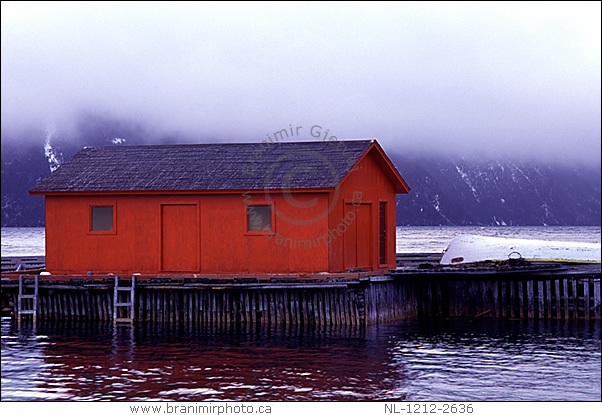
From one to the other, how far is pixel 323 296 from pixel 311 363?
262 inches

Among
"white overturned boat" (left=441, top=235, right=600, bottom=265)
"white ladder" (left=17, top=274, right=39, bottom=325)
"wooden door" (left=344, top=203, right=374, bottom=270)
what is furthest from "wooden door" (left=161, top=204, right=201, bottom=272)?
"white overturned boat" (left=441, top=235, right=600, bottom=265)

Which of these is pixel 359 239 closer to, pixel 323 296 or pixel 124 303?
pixel 323 296

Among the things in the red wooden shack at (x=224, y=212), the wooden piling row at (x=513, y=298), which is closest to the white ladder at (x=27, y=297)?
the red wooden shack at (x=224, y=212)

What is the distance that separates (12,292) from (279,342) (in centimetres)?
1119

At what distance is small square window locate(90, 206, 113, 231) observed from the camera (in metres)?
36.6

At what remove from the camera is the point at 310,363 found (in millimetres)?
26766

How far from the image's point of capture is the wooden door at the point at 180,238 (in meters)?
35.6

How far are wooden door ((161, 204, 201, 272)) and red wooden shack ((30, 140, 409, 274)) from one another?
3 centimetres

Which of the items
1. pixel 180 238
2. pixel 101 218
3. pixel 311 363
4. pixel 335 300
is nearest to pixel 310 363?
pixel 311 363

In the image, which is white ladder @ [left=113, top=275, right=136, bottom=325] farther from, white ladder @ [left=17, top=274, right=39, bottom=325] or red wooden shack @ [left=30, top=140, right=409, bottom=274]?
white ladder @ [left=17, top=274, right=39, bottom=325]

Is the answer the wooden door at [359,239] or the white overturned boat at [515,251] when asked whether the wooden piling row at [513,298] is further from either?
the white overturned boat at [515,251]

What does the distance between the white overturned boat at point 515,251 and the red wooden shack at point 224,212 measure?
27.7ft
